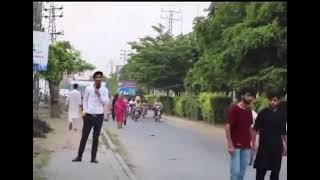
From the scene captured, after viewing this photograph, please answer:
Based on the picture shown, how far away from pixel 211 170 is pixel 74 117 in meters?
6.96

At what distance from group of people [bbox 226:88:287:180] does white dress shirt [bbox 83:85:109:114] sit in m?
2.60

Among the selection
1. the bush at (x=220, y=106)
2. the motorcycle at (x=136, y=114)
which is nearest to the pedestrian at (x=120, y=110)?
the bush at (x=220, y=106)

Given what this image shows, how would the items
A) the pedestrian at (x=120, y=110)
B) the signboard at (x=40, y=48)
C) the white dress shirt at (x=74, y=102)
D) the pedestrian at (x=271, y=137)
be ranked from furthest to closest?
the pedestrian at (x=120, y=110) < the white dress shirt at (x=74, y=102) < the signboard at (x=40, y=48) < the pedestrian at (x=271, y=137)

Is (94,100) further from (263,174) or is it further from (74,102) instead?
(74,102)

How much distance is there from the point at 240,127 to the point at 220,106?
15633mm

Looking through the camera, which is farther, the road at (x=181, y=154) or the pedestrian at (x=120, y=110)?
the pedestrian at (x=120, y=110)

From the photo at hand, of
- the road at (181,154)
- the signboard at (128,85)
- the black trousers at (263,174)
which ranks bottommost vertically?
the road at (181,154)

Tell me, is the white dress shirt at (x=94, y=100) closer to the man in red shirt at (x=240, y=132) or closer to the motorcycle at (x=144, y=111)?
the man in red shirt at (x=240, y=132)

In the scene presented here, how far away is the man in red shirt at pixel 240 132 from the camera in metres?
7.11

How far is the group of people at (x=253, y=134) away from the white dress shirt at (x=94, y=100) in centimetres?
260
